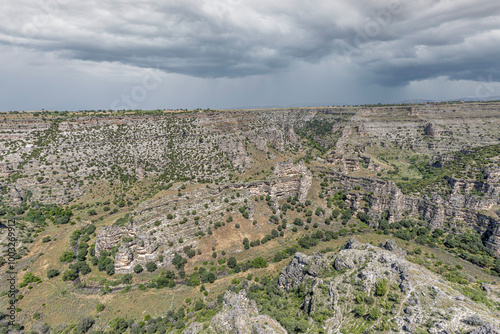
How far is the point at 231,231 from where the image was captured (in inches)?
2194

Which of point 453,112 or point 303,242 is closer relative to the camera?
point 303,242

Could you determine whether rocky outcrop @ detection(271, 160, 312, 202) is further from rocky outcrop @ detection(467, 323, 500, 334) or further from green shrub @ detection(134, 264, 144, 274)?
rocky outcrop @ detection(467, 323, 500, 334)

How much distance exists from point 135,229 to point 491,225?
3081 inches

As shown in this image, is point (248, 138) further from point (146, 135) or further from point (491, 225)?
point (491, 225)

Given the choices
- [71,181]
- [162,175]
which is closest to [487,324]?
[162,175]

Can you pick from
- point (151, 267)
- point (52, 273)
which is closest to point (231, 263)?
point (151, 267)

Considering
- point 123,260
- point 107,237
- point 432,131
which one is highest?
point 432,131

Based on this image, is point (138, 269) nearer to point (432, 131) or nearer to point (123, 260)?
point (123, 260)

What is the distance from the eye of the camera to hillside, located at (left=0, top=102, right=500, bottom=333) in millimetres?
30016

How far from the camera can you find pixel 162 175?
8450cm

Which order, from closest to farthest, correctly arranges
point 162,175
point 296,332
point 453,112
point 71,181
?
point 296,332 < point 71,181 < point 162,175 < point 453,112

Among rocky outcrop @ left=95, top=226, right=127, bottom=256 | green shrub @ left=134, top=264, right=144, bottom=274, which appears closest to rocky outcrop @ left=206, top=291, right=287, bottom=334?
green shrub @ left=134, top=264, right=144, bottom=274

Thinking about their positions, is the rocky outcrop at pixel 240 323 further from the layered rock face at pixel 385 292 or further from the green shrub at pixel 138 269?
the green shrub at pixel 138 269

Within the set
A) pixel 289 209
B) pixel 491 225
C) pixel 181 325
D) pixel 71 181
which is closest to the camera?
pixel 181 325
